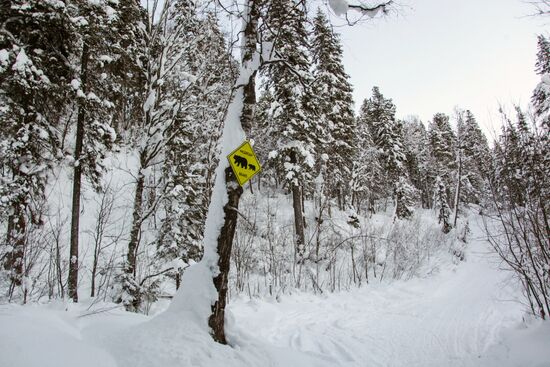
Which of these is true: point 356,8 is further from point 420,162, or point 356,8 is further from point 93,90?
point 420,162

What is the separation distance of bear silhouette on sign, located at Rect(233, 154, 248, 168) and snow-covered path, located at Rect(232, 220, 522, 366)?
3.15 metres

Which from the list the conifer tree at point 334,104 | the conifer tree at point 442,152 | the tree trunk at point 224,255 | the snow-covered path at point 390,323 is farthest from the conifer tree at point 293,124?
the conifer tree at point 442,152

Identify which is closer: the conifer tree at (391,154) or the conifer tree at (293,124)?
the conifer tree at (293,124)

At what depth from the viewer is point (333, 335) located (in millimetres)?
5594

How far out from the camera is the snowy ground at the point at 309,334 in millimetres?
2677

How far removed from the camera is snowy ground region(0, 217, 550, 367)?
2.68m

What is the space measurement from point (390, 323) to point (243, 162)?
5.20m

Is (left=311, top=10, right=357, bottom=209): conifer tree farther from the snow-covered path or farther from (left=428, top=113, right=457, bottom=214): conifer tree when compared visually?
(left=428, top=113, right=457, bottom=214): conifer tree

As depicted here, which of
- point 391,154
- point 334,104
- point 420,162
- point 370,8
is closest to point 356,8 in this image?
point 370,8

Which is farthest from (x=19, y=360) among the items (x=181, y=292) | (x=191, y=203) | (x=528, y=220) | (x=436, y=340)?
(x=191, y=203)

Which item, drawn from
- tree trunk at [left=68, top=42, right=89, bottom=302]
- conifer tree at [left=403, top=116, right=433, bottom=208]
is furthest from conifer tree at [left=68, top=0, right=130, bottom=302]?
conifer tree at [left=403, top=116, right=433, bottom=208]

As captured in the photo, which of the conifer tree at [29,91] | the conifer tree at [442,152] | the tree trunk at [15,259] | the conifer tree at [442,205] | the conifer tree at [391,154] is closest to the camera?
the tree trunk at [15,259]

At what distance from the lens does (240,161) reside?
387cm

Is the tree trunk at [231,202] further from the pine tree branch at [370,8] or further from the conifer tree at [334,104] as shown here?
the conifer tree at [334,104]
